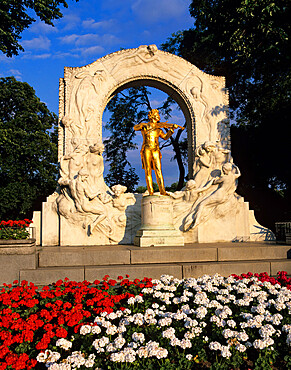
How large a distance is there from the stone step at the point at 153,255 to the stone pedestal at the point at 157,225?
3.96ft

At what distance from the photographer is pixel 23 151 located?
17.4 metres

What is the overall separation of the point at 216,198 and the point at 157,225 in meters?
2.00

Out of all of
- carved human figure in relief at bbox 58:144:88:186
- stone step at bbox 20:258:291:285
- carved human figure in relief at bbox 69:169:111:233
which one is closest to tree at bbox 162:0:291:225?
carved human figure in relief at bbox 58:144:88:186

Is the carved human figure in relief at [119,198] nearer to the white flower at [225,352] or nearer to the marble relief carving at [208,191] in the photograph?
the marble relief carving at [208,191]

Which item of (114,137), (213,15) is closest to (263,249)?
(213,15)

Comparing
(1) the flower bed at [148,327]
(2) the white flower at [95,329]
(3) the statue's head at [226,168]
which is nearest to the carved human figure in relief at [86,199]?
(3) the statue's head at [226,168]

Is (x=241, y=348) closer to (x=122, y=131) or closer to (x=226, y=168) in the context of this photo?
(x=226, y=168)

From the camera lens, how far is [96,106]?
9.87m

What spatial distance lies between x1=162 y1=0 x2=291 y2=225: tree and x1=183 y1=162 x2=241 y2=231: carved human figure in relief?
4.38m

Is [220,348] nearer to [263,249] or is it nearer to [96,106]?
[263,249]

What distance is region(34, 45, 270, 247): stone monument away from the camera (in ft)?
29.3

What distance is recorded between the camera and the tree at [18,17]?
12.2m

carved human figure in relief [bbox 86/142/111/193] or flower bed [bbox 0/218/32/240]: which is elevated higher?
carved human figure in relief [bbox 86/142/111/193]

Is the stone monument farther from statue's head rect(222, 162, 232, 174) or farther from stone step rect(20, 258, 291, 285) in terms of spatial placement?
stone step rect(20, 258, 291, 285)
